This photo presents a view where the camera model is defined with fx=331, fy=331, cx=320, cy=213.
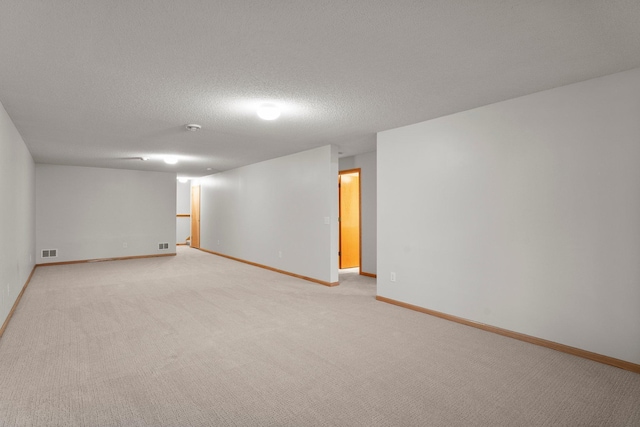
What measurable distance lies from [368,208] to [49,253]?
7344 mm

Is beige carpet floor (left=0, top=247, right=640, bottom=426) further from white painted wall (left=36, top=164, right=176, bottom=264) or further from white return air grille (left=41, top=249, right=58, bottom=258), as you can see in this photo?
white painted wall (left=36, top=164, right=176, bottom=264)

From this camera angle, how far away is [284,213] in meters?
6.62

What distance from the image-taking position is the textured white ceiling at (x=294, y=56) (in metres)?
1.84

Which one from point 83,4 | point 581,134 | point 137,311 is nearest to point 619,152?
point 581,134

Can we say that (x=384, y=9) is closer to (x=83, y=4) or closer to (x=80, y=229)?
(x=83, y=4)

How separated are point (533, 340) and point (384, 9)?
312 cm

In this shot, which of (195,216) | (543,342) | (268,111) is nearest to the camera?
(543,342)

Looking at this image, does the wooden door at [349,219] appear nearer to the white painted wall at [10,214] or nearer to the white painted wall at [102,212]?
the white painted wall at [102,212]

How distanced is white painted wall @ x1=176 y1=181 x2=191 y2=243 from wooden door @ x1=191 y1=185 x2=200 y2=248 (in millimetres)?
812

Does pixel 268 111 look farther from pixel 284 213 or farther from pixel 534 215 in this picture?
pixel 284 213

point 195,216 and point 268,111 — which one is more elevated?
point 268,111

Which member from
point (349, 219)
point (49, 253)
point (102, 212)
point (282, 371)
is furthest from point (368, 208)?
point (49, 253)

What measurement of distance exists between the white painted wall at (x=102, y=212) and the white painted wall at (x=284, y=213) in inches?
60.9

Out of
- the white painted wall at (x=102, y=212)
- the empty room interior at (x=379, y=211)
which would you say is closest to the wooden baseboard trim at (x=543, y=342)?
the empty room interior at (x=379, y=211)
